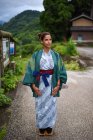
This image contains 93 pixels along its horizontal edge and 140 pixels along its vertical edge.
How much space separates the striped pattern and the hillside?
25.8m

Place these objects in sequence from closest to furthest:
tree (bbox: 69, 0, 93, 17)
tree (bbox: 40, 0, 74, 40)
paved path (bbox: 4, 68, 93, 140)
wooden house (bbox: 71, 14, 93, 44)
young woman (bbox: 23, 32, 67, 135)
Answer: young woman (bbox: 23, 32, 67, 135) < paved path (bbox: 4, 68, 93, 140) < tree (bbox: 40, 0, 74, 40) < wooden house (bbox: 71, 14, 93, 44) < tree (bbox: 69, 0, 93, 17)

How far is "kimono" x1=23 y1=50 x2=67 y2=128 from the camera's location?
515 centimetres

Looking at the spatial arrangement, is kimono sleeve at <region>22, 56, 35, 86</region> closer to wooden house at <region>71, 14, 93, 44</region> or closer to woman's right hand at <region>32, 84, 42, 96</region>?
woman's right hand at <region>32, 84, 42, 96</region>

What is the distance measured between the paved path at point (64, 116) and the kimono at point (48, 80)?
360mm

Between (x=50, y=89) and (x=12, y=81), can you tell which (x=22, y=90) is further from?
(x=50, y=89)

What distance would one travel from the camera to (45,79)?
5.18 metres

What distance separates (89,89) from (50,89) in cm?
457

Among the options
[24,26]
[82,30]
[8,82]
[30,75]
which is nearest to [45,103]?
[30,75]

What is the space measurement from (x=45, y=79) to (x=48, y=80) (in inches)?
2.4

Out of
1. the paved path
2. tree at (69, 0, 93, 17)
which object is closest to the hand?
the paved path

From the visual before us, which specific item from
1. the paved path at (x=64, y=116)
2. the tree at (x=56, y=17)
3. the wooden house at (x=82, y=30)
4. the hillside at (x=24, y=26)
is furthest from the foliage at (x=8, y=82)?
the wooden house at (x=82, y=30)

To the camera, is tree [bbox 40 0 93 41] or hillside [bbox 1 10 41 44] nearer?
hillside [bbox 1 10 41 44]

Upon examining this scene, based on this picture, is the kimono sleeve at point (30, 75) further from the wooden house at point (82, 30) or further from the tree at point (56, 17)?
the wooden house at point (82, 30)

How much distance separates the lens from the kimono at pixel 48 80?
16.9 ft
